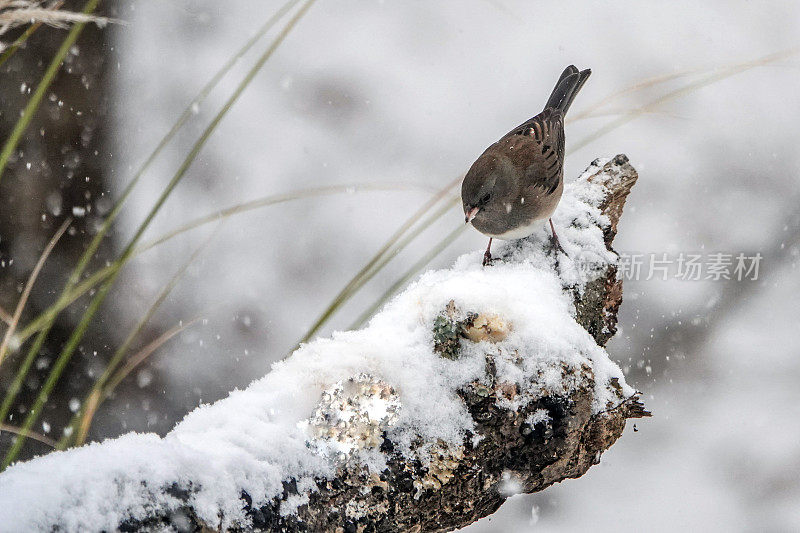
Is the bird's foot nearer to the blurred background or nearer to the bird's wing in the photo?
the bird's wing

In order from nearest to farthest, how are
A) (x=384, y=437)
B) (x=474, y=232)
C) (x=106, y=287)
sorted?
1. (x=384, y=437)
2. (x=106, y=287)
3. (x=474, y=232)

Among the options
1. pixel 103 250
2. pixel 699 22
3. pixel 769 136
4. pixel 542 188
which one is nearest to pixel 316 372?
pixel 542 188

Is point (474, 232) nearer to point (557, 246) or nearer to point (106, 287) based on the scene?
point (557, 246)

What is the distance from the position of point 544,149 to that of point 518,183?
208 mm

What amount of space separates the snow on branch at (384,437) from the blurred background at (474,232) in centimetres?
229

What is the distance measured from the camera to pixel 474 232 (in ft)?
12.3

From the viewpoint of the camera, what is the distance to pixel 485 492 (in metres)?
1.05

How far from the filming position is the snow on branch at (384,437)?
2.47 ft

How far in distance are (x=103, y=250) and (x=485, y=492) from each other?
2.30 m

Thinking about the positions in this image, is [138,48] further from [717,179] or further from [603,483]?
[603,483]

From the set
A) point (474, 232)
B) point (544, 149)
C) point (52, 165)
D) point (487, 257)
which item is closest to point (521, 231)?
point (487, 257)

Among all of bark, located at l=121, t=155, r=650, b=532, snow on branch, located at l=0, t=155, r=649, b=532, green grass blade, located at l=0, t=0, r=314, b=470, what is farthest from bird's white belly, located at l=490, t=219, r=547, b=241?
green grass blade, located at l=0, t=0, r=314, b=470

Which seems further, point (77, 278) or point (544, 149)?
point (544, 149)

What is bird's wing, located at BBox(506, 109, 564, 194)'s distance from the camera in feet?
6.05
